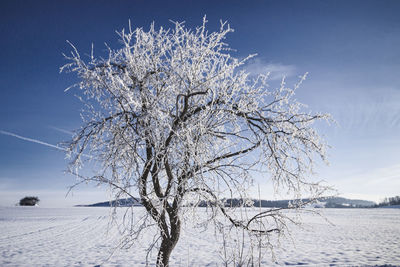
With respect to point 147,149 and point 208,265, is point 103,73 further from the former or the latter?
point 208,265

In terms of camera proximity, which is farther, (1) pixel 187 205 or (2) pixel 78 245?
(2) pixel 78 245

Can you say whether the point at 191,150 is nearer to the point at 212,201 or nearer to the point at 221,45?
the point at 212,201

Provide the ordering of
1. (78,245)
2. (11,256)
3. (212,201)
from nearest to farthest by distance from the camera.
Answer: (212,201)
(11,256)
(78,245)

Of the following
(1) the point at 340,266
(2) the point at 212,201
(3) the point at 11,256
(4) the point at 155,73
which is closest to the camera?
(2) the point at 212,201

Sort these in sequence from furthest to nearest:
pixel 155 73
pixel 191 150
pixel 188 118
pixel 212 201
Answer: pixel 155 73, pixel 188 118, pixel 212 201, pixel 191 150

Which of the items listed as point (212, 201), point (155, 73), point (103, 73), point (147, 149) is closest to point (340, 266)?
point (212, 201)

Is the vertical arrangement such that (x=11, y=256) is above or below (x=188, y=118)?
below

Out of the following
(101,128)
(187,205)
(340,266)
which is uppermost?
(101,128)

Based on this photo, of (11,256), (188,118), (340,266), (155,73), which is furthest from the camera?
(11,256)

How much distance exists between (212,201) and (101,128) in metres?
2.17

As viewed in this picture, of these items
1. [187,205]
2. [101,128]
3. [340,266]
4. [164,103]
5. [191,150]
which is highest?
[164,103]

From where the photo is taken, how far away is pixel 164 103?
13.1 ft

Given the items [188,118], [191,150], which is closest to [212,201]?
[191,150]

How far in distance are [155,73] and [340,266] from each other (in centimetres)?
862
